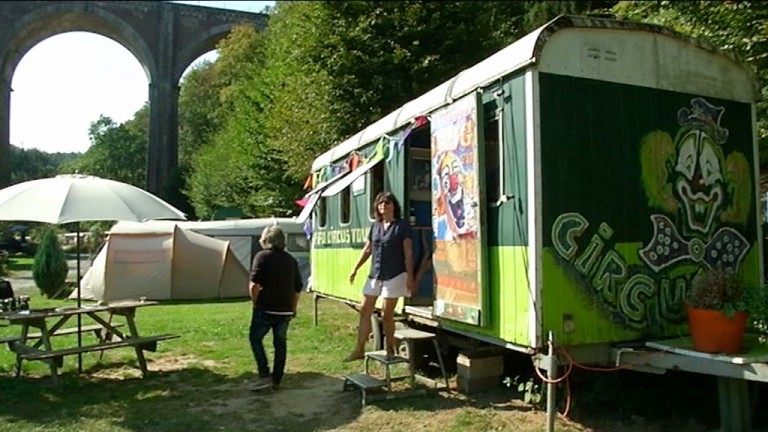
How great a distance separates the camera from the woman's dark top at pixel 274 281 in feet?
21.9

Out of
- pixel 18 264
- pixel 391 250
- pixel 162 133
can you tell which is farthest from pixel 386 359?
pixel 162 133

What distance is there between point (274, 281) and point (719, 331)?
400cm

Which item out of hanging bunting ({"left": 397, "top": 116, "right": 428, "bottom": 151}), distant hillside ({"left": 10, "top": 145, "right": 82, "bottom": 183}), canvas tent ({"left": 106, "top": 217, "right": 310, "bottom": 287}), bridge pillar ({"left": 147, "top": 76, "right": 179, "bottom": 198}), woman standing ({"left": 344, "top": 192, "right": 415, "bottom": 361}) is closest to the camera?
woman standing ({"left": 344, "top": 192, "right": 415, "bottom": 361})

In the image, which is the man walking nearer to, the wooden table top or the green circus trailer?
the green circus trailer

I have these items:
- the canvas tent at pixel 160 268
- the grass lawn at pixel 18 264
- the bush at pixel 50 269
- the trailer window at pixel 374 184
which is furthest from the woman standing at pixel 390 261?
the grass lawn at pixel 18 264

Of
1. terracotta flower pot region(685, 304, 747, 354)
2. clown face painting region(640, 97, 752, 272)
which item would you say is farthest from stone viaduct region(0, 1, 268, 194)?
terracotta flower pot region(685, 304, 747, 354)

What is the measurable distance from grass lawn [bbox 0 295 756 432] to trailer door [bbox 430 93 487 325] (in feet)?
2.90

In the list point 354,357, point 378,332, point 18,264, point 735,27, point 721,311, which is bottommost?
point 354,357

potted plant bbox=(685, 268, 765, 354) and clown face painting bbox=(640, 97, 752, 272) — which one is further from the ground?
clown face painting bbox=(640, 97, 752, 272)

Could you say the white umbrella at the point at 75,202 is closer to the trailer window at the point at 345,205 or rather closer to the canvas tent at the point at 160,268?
the trailer window at the point at 345,205

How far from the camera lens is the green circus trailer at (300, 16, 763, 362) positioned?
482 centimetres

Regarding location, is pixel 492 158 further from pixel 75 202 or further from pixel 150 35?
pixel 150 35

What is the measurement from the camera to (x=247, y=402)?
653 cm

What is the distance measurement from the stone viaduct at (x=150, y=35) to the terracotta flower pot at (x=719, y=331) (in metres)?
40.7
